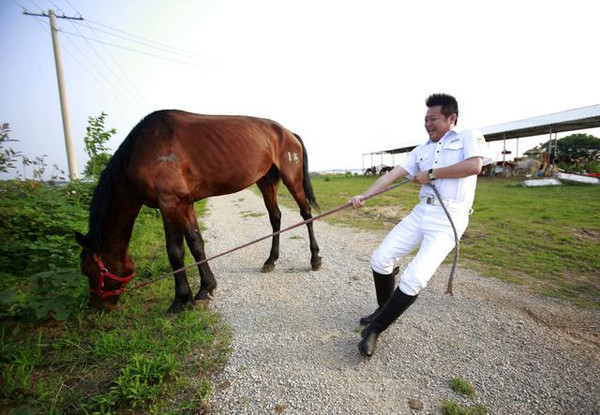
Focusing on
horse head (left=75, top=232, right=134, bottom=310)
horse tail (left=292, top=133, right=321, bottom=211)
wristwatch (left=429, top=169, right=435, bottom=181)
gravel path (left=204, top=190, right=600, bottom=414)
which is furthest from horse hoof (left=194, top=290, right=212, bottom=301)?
wristwatch (left=429, top=169, right=435, bottom=181)

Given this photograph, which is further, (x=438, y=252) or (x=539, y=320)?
(x=539, y=320)

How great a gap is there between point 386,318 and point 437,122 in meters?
1.58

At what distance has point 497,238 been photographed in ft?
→ 16.4

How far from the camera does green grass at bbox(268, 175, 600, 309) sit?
10.7 ft

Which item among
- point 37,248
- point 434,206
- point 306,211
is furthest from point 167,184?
point 434,206

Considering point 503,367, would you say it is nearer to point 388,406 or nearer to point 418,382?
point 418,382

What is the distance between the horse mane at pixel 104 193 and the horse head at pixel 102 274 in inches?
3.0

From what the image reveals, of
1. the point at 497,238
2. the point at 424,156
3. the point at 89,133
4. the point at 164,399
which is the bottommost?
the point at 497,238

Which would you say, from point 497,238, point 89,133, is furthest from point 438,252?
point 89,133

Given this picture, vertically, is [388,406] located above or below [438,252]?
below

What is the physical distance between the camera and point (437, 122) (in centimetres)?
224

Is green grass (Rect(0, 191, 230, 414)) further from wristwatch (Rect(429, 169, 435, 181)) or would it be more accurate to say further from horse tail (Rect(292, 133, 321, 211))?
horse tail (Rect(292, 133, 321, 211))

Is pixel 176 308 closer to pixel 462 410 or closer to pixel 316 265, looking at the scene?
pixel 316 265

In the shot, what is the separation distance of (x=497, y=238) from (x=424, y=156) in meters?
3.71
